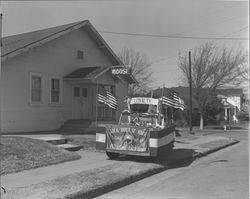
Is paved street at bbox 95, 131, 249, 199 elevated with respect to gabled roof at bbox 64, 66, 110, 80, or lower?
lower

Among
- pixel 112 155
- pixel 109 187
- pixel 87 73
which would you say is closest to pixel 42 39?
pixel 87 73

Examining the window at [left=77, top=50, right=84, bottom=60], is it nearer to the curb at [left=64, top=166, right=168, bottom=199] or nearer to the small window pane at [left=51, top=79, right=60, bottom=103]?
the small window pane at [left=51, top=79, right=60, bottom=103]

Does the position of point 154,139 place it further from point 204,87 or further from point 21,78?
point 204,87

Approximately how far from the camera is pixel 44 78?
20.2 metres

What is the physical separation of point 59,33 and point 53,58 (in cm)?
133

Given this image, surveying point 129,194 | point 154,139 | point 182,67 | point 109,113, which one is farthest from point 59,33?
point 182,67

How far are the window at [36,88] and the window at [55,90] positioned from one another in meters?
0.87

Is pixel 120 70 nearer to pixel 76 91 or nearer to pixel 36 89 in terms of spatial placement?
pixel 76 91

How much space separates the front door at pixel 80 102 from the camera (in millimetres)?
22578

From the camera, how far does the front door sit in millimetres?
22578

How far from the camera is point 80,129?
21.0 meters

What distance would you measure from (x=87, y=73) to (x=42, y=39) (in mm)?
3280

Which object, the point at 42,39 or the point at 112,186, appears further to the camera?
the point at 42,39

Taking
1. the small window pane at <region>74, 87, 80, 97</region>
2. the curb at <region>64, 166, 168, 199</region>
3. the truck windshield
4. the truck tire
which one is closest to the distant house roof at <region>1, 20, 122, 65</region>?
the small window pane at <region>74, 87, 80, 97</region>
